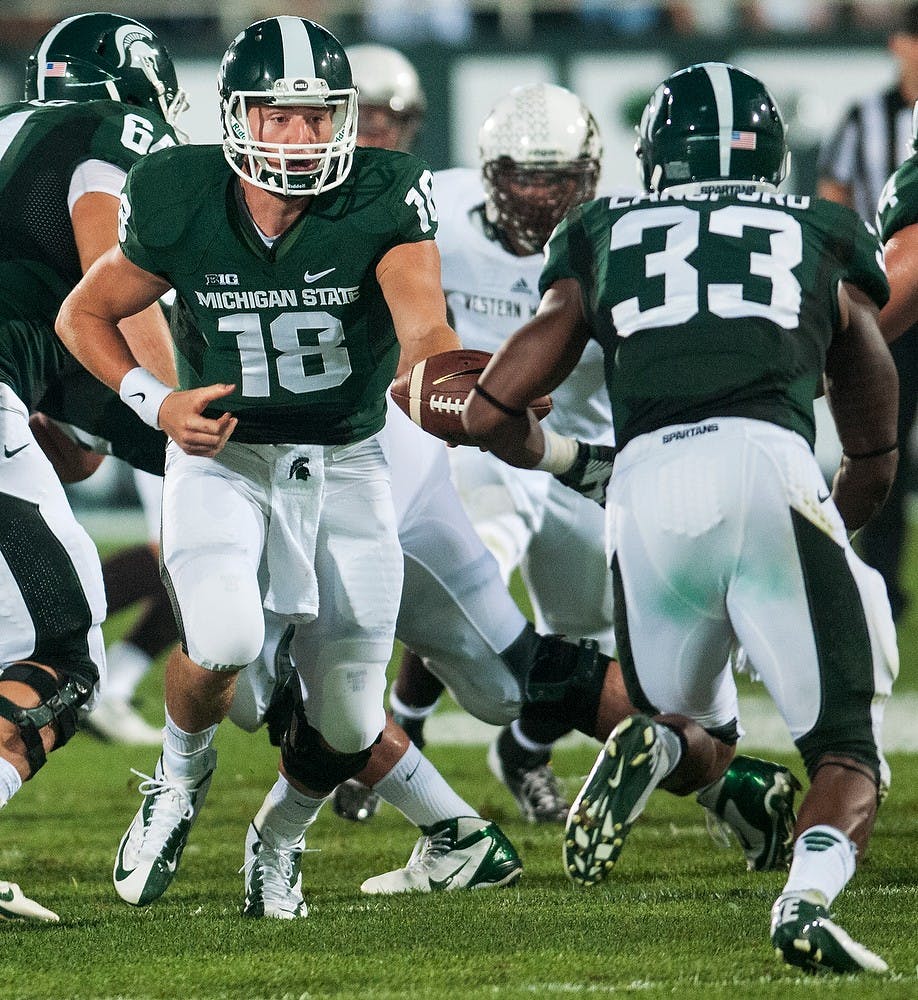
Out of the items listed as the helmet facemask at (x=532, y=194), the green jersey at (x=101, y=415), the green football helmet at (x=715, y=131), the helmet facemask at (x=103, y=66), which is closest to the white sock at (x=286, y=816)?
the green jersey at (x=101, y=415)

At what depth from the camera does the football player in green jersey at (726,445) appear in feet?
8.70

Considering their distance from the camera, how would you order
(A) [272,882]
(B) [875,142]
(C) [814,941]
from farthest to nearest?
(B) [875,142] → (A) [272,882] → (C) [814,941]

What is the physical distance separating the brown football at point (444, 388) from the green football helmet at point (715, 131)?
17.1 inches

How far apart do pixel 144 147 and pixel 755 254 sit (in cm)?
128

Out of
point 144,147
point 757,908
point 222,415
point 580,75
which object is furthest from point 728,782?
point 580,75

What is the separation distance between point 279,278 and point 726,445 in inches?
34.1

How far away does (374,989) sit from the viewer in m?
2.55

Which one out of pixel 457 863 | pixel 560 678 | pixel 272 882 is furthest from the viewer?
pixel 560 678

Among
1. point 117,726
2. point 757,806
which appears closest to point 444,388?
point 757,806

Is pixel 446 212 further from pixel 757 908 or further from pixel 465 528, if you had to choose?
pixel 757 908

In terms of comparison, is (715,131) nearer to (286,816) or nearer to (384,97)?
(286,816)

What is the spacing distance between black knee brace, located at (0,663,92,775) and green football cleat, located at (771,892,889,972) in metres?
1.29

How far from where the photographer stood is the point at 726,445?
2701 millimetres

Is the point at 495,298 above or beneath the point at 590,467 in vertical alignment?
beneath
